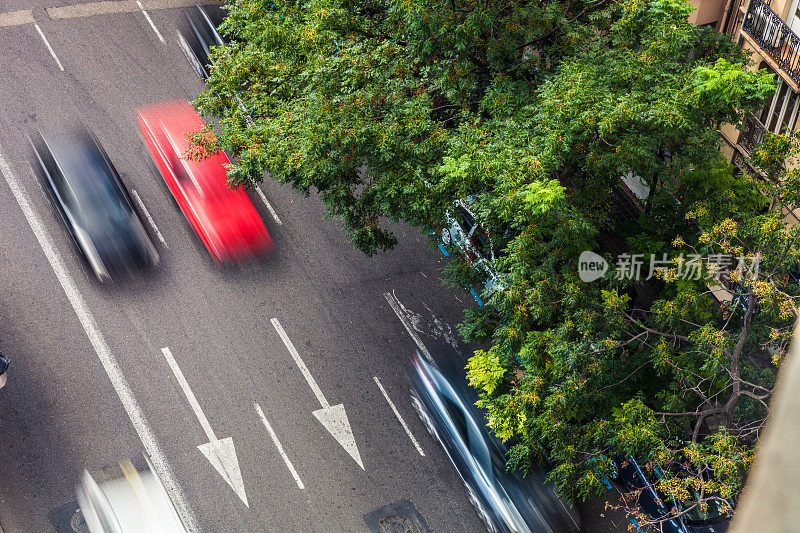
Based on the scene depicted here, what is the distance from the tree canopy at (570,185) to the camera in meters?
15.6

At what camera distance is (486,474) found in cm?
2111

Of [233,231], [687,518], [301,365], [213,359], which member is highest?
[233,231]

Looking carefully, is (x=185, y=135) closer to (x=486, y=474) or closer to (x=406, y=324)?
(x=406, y=324)

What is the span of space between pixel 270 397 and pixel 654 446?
442 inches

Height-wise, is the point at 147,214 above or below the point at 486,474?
above

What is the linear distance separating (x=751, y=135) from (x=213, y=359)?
17.2 meters

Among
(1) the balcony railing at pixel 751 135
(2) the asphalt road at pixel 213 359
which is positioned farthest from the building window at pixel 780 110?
(2) the asphalt road at pixel 213 359

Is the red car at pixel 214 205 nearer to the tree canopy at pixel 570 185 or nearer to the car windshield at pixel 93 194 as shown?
the car windshield at pixel 93 194

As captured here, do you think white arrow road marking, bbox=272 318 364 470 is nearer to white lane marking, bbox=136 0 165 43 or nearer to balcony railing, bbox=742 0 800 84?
balcony railing, bbox=742 0 800 84

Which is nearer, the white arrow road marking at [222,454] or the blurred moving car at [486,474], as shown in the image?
the blurred moving car at [486,474]

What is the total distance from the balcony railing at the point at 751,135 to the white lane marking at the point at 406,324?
1127cm

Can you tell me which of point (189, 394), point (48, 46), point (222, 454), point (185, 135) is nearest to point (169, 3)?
point (48, 46)

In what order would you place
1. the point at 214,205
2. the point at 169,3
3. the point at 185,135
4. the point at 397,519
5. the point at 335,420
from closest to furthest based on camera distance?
the point at 397,519
the point at 335,420
the point at 214,205
the point at 185,135
the point at 169,3

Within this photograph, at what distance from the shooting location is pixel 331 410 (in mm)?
22281
